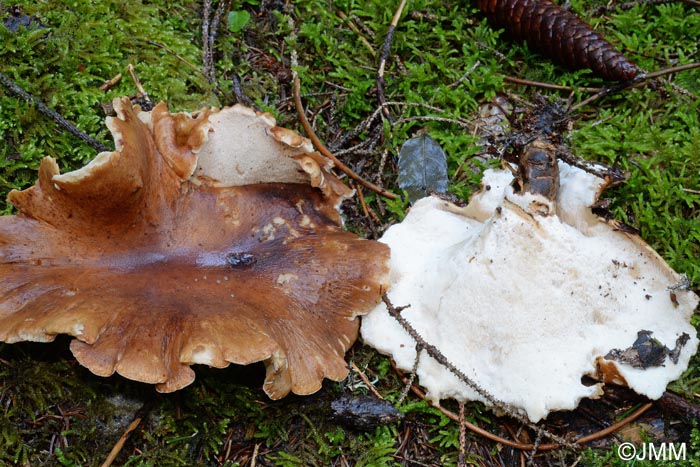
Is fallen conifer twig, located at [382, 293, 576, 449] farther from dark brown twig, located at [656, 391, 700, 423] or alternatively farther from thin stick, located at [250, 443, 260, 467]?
thin stick, located at [250, 443, 260, 467]

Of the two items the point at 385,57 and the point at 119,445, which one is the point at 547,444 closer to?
the point at 119,445

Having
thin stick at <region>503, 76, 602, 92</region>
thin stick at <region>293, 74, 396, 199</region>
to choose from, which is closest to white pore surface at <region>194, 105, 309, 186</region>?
thin stick at <region>293, 74, 396, 199</region>

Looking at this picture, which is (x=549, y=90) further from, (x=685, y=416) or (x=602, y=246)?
(x=685, y=416)

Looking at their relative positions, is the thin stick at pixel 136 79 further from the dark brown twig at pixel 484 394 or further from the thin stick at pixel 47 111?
the dark brown twig at pixel 484 394

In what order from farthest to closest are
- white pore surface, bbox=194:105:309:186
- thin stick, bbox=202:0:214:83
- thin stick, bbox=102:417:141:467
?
thin stick, bbox=202:0:214:83 → white pore surface, bbox=194:105:309:186 → thin stick, bbox=102:417:141:467

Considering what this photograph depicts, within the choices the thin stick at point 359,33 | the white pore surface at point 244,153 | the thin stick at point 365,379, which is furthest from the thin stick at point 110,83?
the thin stick at point 365,379

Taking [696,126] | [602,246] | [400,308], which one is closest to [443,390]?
[400,308]
